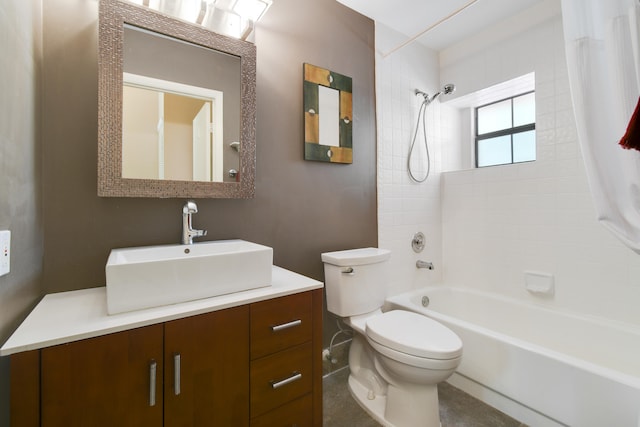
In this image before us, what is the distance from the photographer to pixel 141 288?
90 cm

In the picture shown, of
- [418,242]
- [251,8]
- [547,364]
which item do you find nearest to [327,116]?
[251,8]

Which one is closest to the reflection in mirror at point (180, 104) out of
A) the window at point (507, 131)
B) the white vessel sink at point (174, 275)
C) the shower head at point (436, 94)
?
the white vessel sink at point (174, 275)

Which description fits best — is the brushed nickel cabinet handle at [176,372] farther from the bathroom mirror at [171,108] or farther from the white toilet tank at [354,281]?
the white toilet tank at [354,281]

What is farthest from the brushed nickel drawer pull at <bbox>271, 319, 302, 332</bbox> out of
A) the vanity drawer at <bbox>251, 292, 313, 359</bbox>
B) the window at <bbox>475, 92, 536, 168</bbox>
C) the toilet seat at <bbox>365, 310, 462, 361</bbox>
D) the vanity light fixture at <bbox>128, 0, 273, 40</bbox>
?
the window at <bbox>475, 92, 536, 168</bbox>

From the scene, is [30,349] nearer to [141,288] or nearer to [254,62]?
[141,288]

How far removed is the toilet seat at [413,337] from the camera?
4.05ft

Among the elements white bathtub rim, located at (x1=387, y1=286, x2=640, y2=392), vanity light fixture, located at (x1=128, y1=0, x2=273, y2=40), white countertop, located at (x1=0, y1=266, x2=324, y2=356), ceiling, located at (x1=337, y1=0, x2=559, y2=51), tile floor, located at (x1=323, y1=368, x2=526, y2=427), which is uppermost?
ceiling, located at (x1=337, y1=0, x2=559, y2=51)

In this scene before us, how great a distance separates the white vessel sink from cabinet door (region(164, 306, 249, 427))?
0.36 feet

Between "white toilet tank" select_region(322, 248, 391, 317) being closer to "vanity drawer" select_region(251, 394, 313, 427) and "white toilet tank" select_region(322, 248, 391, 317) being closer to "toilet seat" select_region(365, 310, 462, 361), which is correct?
"toilet seat" select_region(365, 310, 462, 361)

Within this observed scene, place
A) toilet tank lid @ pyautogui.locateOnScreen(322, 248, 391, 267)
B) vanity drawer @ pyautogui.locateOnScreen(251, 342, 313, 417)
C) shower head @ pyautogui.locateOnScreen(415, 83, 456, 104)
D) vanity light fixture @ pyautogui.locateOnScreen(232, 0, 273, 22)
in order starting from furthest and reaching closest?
shower head @ pyautogui.locateOnScreen(415, 83, 456, 104), toilet tank lid @ pyautogui.locateOnScreen(322, 248, 391, 267), vanity light fixture @ pyautogui.locateOnScreen(232, 0, 273, 22), vanity drawer @ pyautogui.locateOnScreen(251, 342, 313, 417)

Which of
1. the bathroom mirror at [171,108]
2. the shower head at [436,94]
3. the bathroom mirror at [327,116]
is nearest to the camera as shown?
the bathroom mirror at [171,108]

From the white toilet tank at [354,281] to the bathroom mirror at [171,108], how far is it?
661 mm

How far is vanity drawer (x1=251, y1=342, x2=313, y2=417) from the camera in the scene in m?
1.02

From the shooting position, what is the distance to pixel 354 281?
1.65 m
